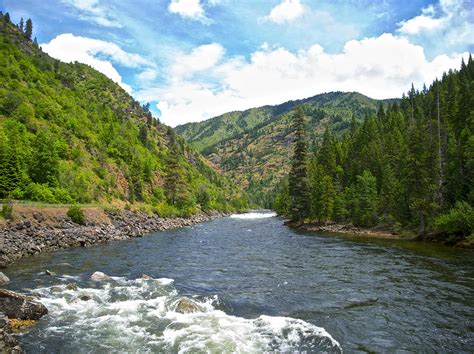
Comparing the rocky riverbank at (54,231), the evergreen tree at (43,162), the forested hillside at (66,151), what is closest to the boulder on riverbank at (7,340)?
the rocky riverbank at (54,231)

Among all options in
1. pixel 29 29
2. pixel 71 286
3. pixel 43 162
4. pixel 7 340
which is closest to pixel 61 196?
pixel 43 162

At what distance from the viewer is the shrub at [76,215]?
45009 millimetres

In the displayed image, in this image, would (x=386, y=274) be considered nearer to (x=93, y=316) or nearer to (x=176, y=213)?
(x=93, y=316)

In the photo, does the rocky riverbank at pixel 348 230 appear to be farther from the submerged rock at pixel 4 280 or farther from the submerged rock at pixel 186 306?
the submerged rock at pixel 4 280

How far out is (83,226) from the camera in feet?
150

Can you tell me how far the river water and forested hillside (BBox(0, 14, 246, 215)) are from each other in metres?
22.1

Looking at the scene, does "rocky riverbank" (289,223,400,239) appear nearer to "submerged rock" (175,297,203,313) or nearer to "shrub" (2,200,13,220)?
"submerged rock" (175,297,203,313)

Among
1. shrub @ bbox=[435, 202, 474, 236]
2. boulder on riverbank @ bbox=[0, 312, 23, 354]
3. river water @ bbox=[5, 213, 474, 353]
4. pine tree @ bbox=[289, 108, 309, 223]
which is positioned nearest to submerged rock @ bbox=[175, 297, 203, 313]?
river water @ bbox=[5, 213, 474, 353]

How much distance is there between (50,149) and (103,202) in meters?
17.5

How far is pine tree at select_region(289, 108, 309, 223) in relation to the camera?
76312mm

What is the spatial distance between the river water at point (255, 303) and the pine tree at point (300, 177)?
1663 inches

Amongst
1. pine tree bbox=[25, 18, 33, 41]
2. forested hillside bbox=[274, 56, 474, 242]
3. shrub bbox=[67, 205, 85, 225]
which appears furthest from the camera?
pine tree bbox=[25, 18, 33, 41]

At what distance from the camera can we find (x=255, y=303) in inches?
749

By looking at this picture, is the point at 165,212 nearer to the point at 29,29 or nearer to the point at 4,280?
the point at 4,280
